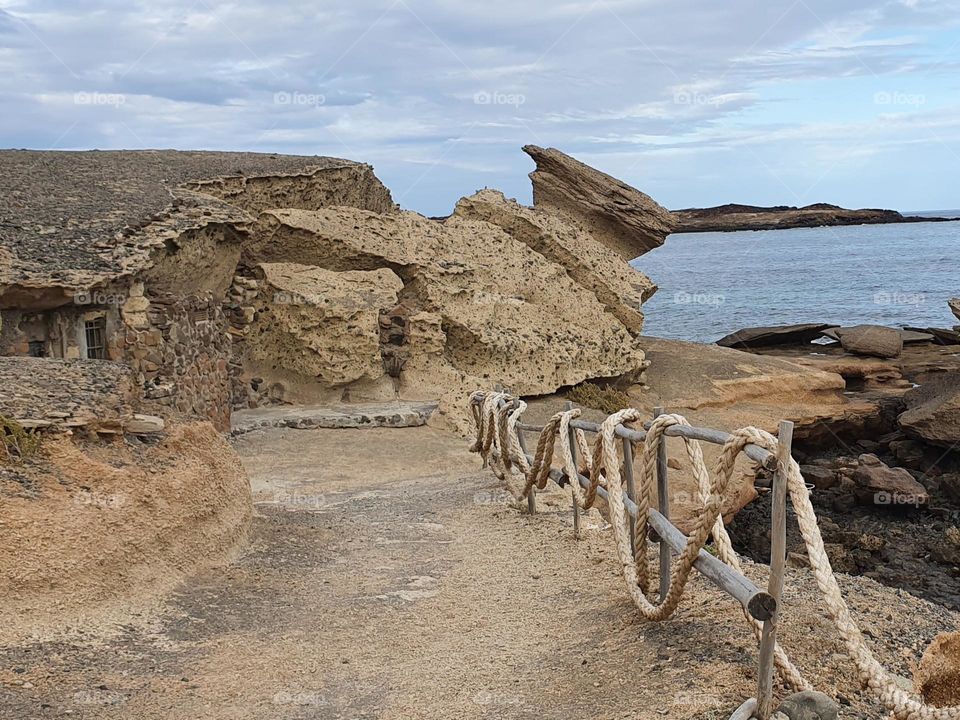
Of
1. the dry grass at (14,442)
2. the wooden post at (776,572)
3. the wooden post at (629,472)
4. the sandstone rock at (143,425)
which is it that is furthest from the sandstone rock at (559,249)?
the wooden post at (776,572)

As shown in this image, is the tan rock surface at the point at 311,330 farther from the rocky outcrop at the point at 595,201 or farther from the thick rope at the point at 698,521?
the thick rope at the point at 698,521

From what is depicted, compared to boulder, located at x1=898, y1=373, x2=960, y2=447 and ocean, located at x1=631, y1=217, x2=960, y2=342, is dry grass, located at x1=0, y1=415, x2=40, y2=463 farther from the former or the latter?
ocean, located at x1=631, y1=217, x2=960, y2=342

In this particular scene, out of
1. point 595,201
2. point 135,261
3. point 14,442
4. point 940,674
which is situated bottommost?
point 940,674

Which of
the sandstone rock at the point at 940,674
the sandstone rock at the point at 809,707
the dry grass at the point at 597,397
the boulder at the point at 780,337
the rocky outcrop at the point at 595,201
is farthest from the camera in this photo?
the boulder at the point at 780,337

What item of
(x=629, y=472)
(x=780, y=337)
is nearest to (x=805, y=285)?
(x=780, y=337)

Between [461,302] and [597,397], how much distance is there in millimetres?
2617

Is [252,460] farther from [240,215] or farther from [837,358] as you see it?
[837,358]

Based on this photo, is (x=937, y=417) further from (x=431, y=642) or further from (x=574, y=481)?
(x=431, y=642)

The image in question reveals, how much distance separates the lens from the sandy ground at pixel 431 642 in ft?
13.2

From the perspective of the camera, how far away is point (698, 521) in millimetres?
4047

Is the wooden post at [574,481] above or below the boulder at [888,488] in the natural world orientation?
above

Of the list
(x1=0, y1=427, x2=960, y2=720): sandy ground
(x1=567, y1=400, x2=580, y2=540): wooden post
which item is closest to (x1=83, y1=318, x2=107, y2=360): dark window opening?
(x1=0, y1=427, x2=960, y2=720): sandy ground

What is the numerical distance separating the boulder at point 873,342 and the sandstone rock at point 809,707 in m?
20.1

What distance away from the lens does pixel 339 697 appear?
14.4 feet
